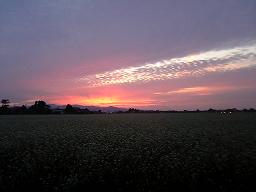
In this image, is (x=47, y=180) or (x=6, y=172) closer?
(x=47, y=180)

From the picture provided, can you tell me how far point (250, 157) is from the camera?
19.7 m

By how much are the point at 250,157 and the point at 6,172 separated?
1356 cm

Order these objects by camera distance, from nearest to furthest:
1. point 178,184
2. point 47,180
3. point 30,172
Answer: point 178,184
point 47,180
point 30,172

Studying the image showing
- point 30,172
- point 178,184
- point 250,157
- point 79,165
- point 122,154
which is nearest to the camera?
point 178,184

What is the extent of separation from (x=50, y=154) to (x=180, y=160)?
8.64 meters

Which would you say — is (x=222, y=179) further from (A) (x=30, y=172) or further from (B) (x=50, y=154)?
(B) (x=50, y=154)

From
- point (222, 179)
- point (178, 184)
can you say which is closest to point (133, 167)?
point (178, 184)

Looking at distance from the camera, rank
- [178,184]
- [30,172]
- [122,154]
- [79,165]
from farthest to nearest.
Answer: [122,154] → [79,165] → [30,172] → [178,184]

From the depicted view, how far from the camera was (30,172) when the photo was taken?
663 inches

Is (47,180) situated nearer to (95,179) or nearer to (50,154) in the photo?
(95,179)

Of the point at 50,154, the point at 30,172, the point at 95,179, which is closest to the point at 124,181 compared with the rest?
the point at 95,179

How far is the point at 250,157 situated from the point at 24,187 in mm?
12693

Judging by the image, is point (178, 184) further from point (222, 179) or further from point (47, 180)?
point (47, 180)

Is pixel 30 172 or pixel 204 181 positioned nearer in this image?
pixel 204 181
